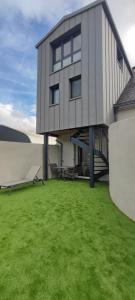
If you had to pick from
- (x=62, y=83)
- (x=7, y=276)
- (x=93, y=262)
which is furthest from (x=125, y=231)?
(x=62, y=83)

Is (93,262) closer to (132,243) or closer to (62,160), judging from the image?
(132,243)

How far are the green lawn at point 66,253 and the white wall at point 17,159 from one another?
3.64 m

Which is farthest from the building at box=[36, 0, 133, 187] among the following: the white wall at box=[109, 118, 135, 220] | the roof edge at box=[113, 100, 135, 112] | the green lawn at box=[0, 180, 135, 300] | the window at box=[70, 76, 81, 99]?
the green lawn at box=[0, 180, 135, 300]

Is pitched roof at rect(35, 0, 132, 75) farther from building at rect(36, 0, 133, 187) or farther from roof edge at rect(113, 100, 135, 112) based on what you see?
roof edge at rect(113, 100, 135, 112)

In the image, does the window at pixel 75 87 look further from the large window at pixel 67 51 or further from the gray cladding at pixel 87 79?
the large window at pixel 67 51

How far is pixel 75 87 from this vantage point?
8.80 meters

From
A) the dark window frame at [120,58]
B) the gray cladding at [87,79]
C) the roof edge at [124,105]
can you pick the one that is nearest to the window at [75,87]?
the gray cladding at [87,79]

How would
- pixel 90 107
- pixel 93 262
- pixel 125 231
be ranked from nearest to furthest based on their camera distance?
pixel 93 262 < pixel 125 231 < pixel 90 107

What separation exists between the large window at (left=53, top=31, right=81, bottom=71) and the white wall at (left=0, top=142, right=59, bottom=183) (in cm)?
518

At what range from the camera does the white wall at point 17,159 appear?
791 cm

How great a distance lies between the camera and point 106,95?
7.69m

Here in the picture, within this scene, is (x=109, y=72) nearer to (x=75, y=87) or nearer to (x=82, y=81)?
(x=82, y=81)

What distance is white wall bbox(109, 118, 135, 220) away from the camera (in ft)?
12.2

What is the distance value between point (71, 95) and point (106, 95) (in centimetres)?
208
